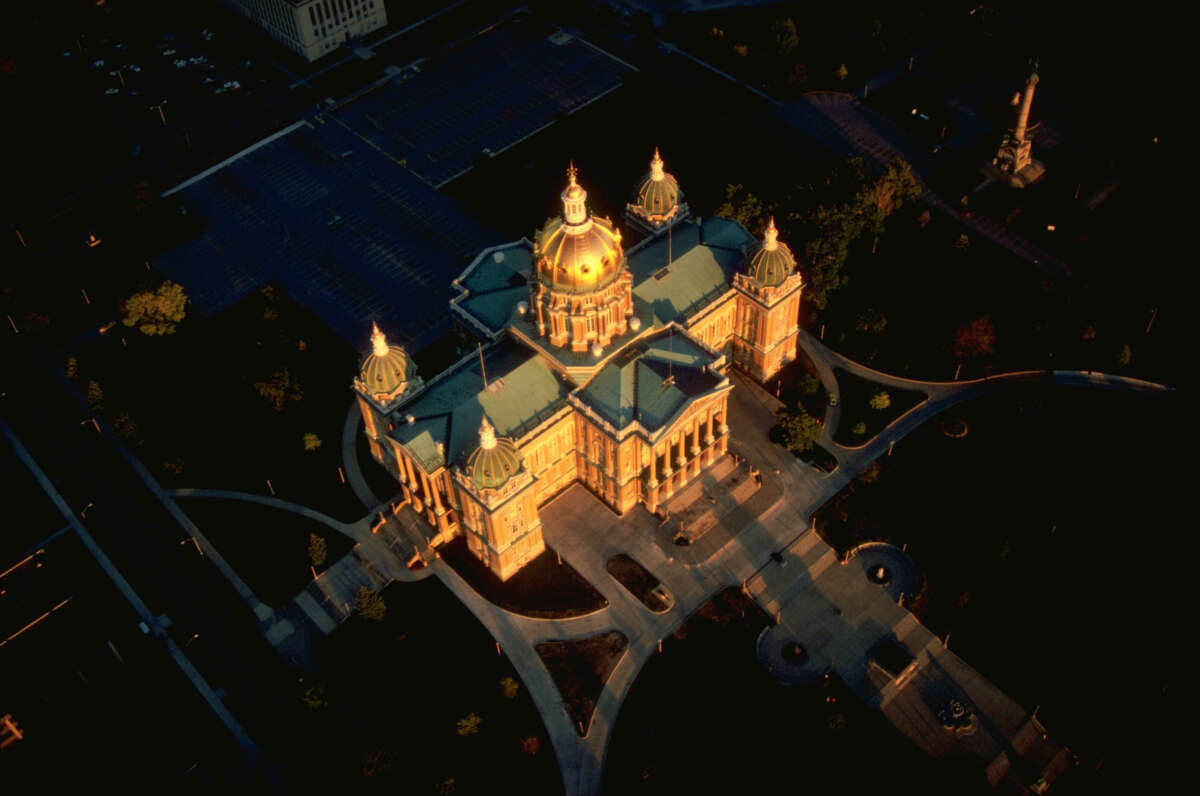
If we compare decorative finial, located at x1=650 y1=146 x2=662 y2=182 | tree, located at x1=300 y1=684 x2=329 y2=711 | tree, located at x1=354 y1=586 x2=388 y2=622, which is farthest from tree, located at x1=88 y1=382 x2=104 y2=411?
decorative finial, located at x1=650 y1=146 x2=662 y2=182

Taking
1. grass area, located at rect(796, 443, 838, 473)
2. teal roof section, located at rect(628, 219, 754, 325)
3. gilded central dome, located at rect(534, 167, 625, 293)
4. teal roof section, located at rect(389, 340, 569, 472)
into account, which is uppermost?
gilded central dome, located at rect(534, 167, 625, 293)

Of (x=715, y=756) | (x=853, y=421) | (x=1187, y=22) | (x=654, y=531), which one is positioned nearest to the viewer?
(x=715, y=756)

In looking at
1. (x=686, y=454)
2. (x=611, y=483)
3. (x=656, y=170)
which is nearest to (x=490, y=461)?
(x=611, y=483)

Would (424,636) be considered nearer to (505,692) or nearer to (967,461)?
(505,692)

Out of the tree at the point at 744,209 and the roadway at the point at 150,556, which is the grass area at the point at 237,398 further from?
the tree at the point at 744,209

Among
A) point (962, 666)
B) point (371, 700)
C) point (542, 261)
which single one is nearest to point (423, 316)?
point (542, 261)

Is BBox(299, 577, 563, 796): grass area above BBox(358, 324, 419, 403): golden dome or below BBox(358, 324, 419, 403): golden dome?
below

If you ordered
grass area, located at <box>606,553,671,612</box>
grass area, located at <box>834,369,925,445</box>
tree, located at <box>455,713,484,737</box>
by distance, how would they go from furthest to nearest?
grass area, located at <box>834,369,925,445</box>
grass area, located at <box>606,553,671,612</box>
tree, located at <box>455,713,484,737</box>

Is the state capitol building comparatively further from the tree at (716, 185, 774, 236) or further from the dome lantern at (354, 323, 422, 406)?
the tree at (716, 185, 774, 236)
